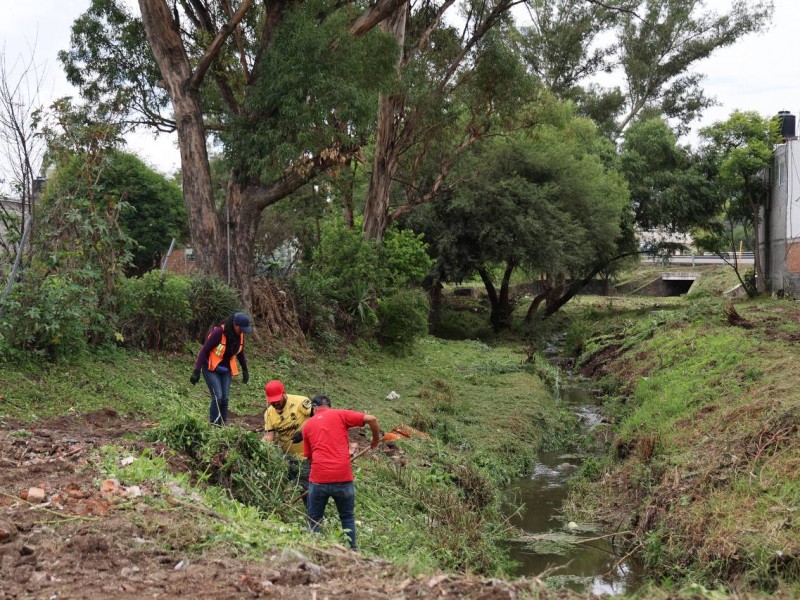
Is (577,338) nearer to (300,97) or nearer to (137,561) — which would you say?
(300,97)

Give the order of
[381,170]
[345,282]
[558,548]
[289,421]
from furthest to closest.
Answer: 1. [381,170]
2. [345,282]
3. [558,548]
4. [289,421]

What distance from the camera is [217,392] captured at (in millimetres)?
10391

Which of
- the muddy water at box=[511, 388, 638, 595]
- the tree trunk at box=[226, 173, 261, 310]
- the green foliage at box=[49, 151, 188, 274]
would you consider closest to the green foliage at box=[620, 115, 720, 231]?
the green foliage at box=[49, 151, 188, 274]

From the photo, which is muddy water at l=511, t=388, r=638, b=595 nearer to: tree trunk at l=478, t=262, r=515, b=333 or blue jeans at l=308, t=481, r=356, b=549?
blue jeans at l=308, t=481, r=356, b=549

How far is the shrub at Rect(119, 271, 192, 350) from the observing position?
44.8ft

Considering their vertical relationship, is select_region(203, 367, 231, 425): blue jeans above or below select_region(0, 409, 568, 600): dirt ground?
above

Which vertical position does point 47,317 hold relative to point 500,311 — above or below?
above

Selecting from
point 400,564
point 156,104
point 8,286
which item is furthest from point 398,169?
point 400,564

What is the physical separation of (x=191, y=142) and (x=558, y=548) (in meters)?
Result: 11.3

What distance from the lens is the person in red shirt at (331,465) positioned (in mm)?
7316

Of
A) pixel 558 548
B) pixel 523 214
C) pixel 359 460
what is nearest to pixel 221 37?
pixel 359 460

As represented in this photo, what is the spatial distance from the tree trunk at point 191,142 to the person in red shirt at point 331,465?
9961 mm

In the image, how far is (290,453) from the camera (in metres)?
8.61

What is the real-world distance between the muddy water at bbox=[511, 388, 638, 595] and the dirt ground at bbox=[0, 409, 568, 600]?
2.33 metres
